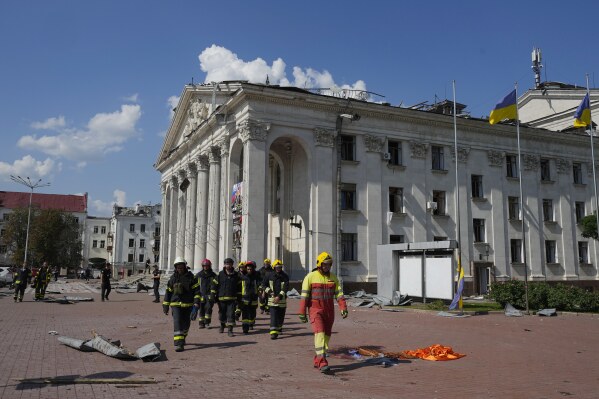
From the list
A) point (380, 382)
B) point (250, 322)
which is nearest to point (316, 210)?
point (250, 322)

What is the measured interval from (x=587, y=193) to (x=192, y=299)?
39148mm

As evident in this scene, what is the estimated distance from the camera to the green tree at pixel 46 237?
2662 inches

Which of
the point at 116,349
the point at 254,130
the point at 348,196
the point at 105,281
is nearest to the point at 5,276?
the point at 105,281

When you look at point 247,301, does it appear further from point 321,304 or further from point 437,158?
point 437,158

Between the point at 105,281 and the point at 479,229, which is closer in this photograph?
the point at 105,281

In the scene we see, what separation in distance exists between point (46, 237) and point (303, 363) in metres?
67.3

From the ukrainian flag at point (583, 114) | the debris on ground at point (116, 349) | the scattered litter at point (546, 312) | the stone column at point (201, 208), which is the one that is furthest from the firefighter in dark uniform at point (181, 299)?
the stone column at point (201, 208)

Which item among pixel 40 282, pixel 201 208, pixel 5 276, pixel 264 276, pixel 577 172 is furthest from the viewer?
pixel 5 276

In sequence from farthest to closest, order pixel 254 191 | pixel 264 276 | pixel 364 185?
pixel 364 185, pixel 254 191, pixel 264 276

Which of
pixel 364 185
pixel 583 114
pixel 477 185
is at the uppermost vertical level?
pixel 583 114

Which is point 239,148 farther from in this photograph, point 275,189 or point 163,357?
point 163,357

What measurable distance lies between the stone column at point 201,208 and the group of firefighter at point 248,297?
20.6m

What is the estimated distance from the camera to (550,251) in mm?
38469

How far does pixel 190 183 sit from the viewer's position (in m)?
41.1
